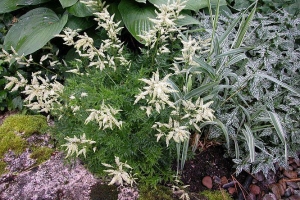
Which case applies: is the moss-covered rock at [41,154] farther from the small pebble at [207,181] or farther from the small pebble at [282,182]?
the small pebble at [282,182]

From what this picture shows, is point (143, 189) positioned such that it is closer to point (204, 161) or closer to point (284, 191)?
point (204, 161)

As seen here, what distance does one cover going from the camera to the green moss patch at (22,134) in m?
2.26

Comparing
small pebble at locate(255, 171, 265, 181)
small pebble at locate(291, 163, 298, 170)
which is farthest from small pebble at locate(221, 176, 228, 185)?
small pebble at locate(291, 163, 298, 170)

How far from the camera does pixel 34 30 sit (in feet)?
8.55

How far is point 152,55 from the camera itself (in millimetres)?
2070

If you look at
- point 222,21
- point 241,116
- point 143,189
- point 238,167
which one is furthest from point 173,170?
point 222,21

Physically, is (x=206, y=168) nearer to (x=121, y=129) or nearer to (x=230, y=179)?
(x=230, y=179)

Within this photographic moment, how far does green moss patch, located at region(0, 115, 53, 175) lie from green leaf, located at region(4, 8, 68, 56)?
0.56 m

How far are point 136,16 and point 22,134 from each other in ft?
4.36

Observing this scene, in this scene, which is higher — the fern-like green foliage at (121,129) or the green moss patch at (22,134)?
the fern-like green foliage at (121,129)

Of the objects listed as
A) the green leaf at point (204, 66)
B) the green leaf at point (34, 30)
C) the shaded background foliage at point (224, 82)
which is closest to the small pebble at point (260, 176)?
the shaded background foliage at point (224, 82)

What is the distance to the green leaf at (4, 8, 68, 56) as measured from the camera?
2.52 m

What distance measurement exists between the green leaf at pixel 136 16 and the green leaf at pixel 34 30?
1.68 feet

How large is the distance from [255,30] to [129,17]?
109cm
